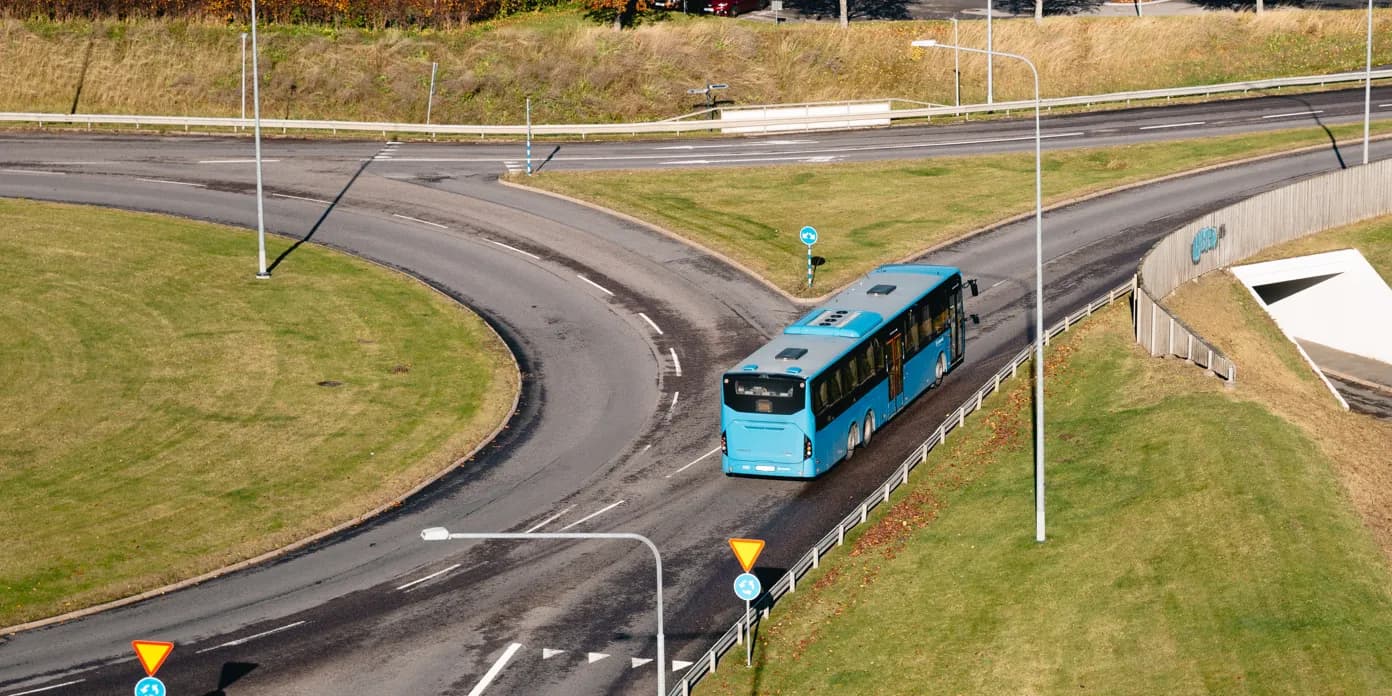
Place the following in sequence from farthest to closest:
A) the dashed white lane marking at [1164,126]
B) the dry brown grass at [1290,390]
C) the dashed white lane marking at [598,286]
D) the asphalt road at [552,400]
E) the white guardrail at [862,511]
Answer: the dashed white lane marking at [1164,126], the dashed white lane marking at [598,286], the dry brown grass at [1290,390], the asphalt road at [552,400], the white guardrail at [862,511]

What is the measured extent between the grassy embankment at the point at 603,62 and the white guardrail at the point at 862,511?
39.6m

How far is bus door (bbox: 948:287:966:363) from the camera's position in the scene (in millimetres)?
55312

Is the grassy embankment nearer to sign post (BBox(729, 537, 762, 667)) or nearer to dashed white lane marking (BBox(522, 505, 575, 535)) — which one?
dashed white lane marking (BBox(522, 505, 575, 535))

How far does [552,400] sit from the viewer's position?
181 ft

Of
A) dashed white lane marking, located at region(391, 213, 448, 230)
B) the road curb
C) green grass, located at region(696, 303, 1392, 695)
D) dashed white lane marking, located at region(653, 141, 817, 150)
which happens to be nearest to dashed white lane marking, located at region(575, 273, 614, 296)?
the road curb

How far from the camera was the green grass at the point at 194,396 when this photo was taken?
148 ft


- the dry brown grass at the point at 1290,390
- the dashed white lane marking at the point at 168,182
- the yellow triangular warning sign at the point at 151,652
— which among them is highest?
the dashed white lane marking at the point at 168,182

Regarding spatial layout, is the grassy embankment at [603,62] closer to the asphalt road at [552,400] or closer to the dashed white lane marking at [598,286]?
the asphalt road at [552,400]

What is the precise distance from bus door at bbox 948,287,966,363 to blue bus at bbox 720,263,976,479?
6.78 ft

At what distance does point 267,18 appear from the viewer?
98.1 metres

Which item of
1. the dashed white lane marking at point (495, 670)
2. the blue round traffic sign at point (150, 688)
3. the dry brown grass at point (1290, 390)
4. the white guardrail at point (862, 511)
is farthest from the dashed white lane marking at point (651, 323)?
the blue round traffic sign at point (150, 688)

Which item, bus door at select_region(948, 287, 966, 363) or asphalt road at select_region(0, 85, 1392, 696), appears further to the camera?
bus door at select_region(948, 287, 966, 363)

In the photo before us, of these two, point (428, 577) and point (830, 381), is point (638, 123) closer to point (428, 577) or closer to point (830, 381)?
point (830, 381)

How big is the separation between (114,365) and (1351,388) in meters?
49.1
